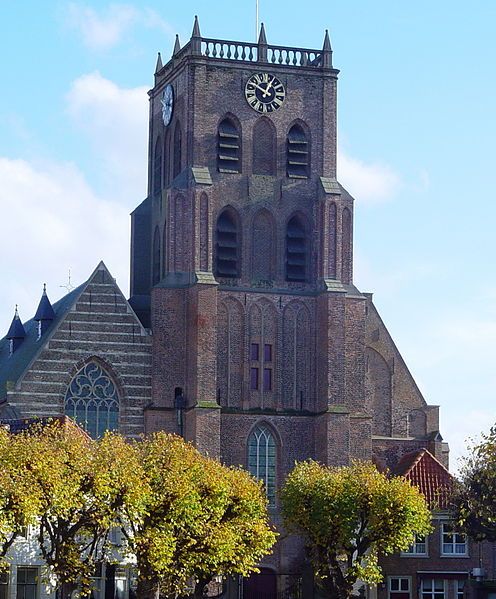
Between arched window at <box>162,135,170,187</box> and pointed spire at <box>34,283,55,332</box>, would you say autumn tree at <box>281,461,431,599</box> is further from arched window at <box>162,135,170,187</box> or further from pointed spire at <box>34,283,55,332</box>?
arched window at <box>162,135,170,187</box>

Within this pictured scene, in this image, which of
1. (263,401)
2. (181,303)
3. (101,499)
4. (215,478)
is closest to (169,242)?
(181,303)

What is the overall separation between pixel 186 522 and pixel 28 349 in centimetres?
→ 2315

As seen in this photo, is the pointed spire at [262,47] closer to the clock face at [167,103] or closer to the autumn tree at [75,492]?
the clock face at [167,103]

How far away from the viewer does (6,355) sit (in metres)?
99.8

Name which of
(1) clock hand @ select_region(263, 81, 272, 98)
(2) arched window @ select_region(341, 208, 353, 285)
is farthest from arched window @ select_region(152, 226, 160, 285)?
(2) arched window @ select_region(341, 208, 353, 285)

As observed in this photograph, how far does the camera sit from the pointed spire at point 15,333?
98125mm

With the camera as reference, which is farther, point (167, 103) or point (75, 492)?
point (167, 103)

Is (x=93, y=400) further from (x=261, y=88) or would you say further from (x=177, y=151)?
(x=261, y=88)

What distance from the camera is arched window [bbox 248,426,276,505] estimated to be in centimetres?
9069

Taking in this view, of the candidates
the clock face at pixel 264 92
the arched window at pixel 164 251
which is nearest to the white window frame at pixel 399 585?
the arched window at pixel 164 251

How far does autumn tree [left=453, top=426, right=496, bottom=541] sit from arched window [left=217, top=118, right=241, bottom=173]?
1939cm

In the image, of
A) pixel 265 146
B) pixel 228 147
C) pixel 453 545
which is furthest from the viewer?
pixel 265 146

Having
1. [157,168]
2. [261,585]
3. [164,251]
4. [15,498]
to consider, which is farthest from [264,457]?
[15,498]

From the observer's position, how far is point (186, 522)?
72.7 m
